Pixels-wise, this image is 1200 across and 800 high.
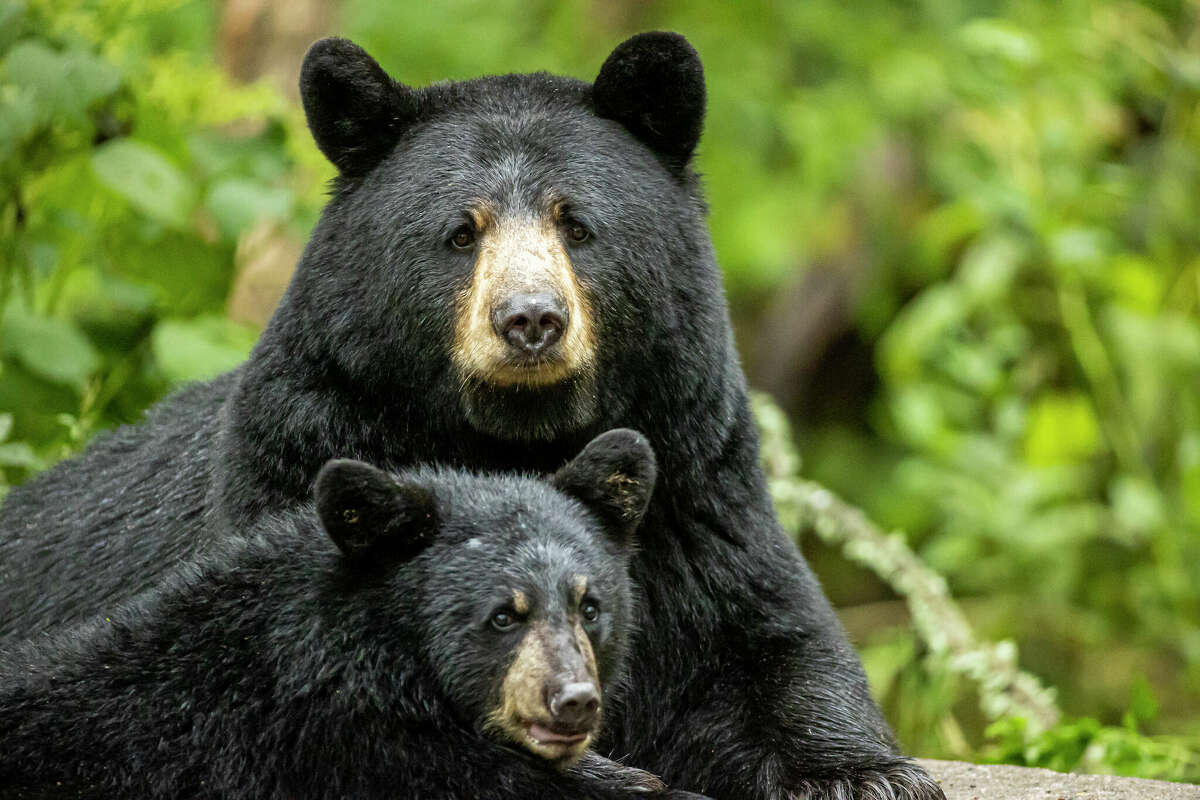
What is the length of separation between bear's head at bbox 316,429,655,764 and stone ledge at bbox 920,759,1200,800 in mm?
1266

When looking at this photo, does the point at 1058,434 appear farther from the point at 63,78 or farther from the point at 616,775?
the point at 63,78

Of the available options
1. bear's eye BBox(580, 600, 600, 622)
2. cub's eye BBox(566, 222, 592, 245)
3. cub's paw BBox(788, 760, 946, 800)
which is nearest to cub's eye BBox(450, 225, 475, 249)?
cub's eye BBox(566, 222, 592, 245)

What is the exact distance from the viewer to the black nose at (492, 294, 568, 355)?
388 cm

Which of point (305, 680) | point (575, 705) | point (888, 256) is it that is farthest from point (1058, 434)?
point (305, 680)

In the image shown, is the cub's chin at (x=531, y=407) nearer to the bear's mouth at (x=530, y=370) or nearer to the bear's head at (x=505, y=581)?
the bear's mouth at (x=530, y=370)

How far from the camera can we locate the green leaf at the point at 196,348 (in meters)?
6.02

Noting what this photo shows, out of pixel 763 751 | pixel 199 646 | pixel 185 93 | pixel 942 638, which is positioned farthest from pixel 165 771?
pixel 185 93

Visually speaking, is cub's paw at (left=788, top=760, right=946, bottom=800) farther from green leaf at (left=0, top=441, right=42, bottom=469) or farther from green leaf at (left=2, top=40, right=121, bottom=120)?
green leaf at (left=2, top=40, right=121, bottom=120)

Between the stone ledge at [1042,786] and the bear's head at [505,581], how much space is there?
127cm

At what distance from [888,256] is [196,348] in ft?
22.5

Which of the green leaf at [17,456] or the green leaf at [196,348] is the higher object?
the green leaf at [196,348]

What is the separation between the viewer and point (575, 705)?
3473 millimetres

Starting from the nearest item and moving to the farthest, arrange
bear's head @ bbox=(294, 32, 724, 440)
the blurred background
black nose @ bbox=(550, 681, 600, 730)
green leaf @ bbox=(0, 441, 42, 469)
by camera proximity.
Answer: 1. black nose @ bbox=(550, 681, 600, 730)
2. bear's head @ bbox=(294, 32, 724, 440)
3. green leaf @ bbox=(0, 441, 42, 469)
4. the blurred background

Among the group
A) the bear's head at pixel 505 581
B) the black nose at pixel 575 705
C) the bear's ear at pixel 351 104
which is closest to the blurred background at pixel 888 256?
the bear's ear at pixel 351 104
